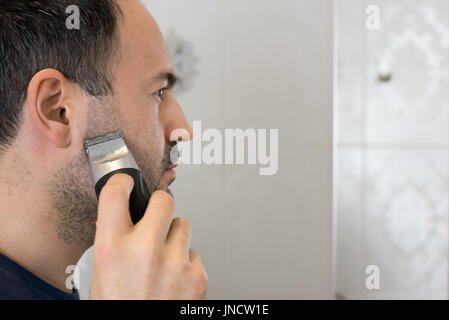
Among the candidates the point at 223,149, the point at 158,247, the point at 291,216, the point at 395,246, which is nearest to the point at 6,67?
the point at 158,247

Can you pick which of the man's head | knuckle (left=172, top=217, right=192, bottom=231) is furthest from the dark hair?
knuckle (left=172, top=217, right=192, bottom=231)

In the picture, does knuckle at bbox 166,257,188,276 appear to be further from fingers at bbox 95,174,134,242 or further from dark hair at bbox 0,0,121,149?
dark hair at bbox 0,0,121,149

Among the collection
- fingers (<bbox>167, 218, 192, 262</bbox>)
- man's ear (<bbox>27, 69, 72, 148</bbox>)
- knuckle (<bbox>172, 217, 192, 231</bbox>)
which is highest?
man's ear (<bbox>27, 69, 72, 148</bbox>)

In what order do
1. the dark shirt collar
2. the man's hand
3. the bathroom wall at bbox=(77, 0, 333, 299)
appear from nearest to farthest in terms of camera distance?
the man's hand, the dark shirt collar, the bathroom wall at bbox=(77, 0, 333, 299)

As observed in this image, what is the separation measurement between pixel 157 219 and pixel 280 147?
60 cm

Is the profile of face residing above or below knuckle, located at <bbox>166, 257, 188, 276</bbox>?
above

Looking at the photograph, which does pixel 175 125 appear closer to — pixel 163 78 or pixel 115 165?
pixel 163 78

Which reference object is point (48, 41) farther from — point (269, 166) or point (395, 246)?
point (395, 246)

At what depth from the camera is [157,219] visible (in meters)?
0.46

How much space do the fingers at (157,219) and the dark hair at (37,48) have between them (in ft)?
0.72

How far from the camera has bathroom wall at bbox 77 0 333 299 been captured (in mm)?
913

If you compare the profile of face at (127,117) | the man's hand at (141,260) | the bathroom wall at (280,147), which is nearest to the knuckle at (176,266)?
the man's hand at (141,260)

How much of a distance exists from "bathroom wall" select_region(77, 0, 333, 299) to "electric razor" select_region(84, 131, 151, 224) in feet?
1.09
